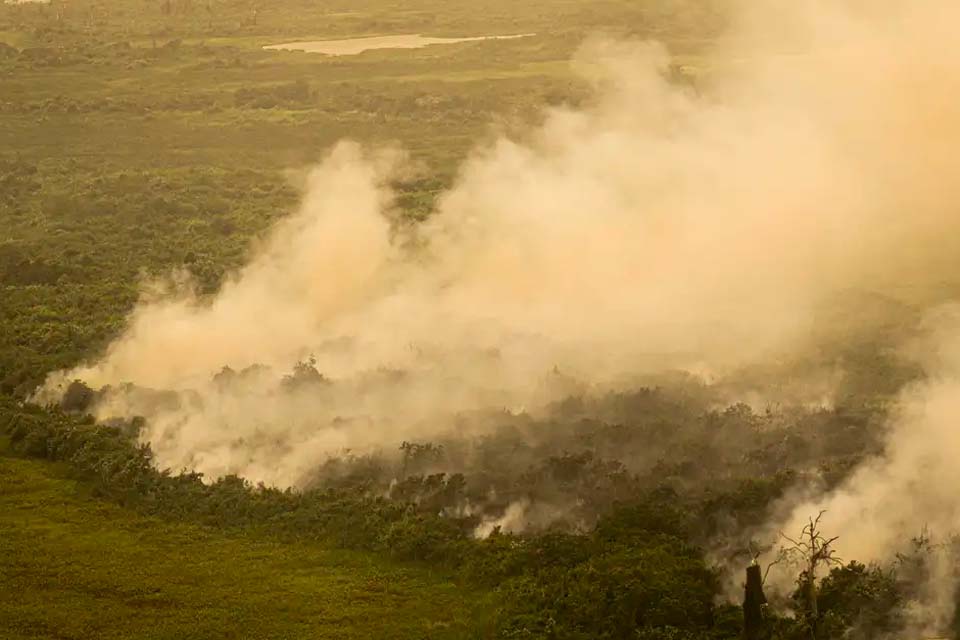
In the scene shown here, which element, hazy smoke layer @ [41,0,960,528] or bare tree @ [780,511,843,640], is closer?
bare tree @ [780,511,843,640]

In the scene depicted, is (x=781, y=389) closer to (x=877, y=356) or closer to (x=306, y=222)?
(x=877, y=356)

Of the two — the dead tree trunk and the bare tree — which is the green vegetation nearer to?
the bare tree

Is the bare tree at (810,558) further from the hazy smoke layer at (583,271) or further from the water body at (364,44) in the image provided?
the water body at (364,44)

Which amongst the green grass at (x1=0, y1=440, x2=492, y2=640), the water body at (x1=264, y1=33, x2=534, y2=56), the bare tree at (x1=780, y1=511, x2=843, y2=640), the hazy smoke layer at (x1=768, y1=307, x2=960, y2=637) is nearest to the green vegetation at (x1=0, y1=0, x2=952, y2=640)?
the green grass at (x1=0, y1=440, x2=492, y2=640)

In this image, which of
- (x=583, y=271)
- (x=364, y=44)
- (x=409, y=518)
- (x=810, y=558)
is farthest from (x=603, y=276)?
(x=364, y=44)

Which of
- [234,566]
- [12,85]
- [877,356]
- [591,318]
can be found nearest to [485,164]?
[591,318]

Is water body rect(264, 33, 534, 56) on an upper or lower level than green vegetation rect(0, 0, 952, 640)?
upper
